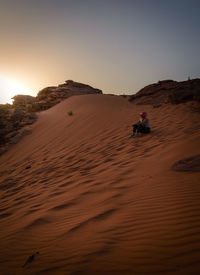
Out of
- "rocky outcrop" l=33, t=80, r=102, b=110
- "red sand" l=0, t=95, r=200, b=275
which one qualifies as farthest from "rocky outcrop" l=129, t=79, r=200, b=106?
"rocky outcrop" l=33, t=80, r=102, b=110

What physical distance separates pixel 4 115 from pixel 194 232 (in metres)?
11.7

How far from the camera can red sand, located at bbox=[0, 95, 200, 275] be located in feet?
3.92

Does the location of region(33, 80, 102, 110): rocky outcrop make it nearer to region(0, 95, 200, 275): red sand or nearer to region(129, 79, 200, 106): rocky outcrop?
region(129, 79, 200, 106): rocky outcrop

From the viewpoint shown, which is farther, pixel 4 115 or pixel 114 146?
pixel 4 115

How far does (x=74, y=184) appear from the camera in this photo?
286cm

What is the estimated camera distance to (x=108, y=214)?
1.79 meters

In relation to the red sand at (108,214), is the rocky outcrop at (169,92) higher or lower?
higher

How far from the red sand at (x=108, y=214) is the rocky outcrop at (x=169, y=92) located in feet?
16.6

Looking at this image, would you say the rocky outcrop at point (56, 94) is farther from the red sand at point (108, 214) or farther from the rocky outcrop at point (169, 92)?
the red sand at point (108, 214)

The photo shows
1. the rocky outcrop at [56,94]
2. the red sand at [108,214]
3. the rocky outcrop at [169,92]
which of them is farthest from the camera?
the rocky outcrop at [56,94]

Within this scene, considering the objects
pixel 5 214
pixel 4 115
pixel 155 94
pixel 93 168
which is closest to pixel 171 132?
pixel 93 168

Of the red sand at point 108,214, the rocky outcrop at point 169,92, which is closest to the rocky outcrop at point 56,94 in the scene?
the rocky outcrop at point 169,92

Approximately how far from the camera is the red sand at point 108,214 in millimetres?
1196

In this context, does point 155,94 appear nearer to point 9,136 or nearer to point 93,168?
point 93,168
